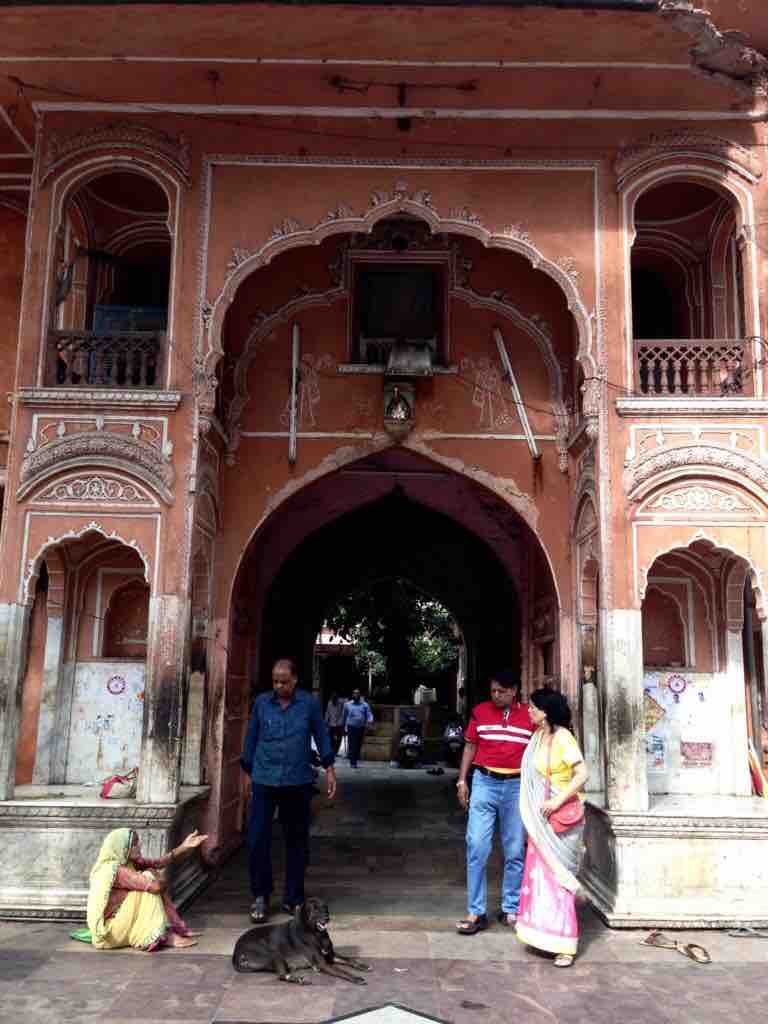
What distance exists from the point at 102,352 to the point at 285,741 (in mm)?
3846

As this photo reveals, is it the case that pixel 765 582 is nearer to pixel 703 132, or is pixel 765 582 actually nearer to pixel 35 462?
pixel 703 132

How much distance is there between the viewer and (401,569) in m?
14.2

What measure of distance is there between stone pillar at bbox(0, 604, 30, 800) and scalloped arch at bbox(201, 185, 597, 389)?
2637 mm

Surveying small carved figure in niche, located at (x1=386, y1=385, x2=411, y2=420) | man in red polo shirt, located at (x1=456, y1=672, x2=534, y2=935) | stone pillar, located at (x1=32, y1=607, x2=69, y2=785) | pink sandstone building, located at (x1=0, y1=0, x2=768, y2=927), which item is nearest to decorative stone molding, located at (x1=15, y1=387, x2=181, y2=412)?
pink sandstone building, located at (x1=0, y1=0, x2=768, y2=927)

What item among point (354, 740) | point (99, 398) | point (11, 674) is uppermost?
point (99, 398)

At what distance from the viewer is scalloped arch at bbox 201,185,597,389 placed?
302 inches

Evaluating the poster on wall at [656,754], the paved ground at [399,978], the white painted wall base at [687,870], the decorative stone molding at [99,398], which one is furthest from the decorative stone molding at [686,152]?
the paved ground at [399,978]

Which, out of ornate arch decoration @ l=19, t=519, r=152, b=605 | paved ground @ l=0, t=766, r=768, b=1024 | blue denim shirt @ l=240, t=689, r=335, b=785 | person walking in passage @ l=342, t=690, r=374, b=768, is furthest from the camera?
person walking in passage @ l=342, t=690, r=374, b=768

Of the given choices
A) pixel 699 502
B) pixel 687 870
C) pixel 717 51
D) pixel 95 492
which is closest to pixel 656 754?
pixel 687 870

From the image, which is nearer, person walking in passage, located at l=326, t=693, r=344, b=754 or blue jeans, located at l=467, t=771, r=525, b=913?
blue jeans, located at l=467, t=771, r=525, b=913

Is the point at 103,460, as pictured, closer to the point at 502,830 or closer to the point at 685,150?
the point at 502,830

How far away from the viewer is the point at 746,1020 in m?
4.60

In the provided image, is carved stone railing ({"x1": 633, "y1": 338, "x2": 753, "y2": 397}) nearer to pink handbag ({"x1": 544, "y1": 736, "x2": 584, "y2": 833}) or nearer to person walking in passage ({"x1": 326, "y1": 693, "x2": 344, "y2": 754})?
pink handbag ({"x1": 544, "y1": 736, "x2": 584, "y2": 833})

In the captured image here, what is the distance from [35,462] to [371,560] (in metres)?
7.41
